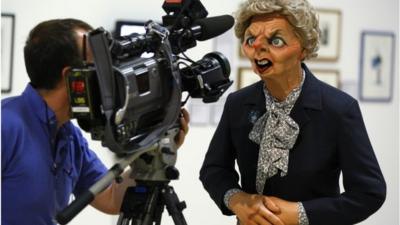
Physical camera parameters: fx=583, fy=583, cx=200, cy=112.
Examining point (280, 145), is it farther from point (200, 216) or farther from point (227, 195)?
point (200, 216)

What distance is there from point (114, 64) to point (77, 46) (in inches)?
11.3

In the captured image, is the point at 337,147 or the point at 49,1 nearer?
the point at 337,147

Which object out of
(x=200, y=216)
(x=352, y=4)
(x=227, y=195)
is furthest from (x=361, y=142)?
(x=352, y=4)

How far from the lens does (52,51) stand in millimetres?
1482

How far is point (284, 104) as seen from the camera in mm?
1432

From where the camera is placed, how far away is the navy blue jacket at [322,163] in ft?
4.40

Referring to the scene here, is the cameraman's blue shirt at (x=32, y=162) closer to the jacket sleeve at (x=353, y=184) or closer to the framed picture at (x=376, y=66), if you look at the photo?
the jacket sleeve at (x=353, y=184)

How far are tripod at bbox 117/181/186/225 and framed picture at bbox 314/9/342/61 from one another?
1.99 m

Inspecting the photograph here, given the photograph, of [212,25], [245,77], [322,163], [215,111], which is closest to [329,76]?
[245,77]

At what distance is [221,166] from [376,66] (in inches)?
84.8

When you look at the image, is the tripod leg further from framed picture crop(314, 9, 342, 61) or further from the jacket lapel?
framed picture crop(314, 9, 342, 61)

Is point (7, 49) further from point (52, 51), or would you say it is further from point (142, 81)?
point (142, 81)

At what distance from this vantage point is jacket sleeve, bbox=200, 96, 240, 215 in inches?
57.9

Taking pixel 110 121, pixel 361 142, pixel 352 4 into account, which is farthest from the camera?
pixel 352 4
